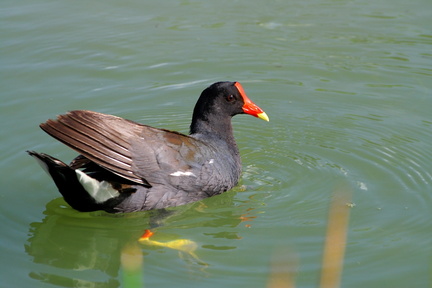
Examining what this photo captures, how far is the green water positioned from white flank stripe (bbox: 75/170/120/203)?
273mm

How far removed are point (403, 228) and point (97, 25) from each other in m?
5.38

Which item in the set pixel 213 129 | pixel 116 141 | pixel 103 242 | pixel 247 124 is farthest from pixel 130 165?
pixel 247 124

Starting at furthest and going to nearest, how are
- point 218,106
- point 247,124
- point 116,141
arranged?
point 247,124, point 218,106, point 116,141

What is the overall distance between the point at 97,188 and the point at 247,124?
94.3 inches

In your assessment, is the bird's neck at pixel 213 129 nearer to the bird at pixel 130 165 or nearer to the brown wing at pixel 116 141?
the bird at pixel 130 165

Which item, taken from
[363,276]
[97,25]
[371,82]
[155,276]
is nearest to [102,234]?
[155,276]

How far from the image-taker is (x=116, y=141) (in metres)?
5.84

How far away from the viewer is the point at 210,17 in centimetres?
985

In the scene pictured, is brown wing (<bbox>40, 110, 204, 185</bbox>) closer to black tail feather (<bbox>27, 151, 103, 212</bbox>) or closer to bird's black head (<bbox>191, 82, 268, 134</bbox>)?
black tail feather (<bbox>27, 151, 103, 212</bbox>)

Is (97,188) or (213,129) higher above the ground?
(213,129)

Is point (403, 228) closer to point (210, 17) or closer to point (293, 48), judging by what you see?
point (293, 48)

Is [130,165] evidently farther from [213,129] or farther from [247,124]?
[247,124]

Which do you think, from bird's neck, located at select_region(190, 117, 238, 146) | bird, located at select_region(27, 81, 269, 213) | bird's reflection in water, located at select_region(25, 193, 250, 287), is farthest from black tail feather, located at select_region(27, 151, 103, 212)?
bird's neck, located at select_region(190, 117, 238, 146)

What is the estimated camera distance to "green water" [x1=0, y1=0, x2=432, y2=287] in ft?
17.9
